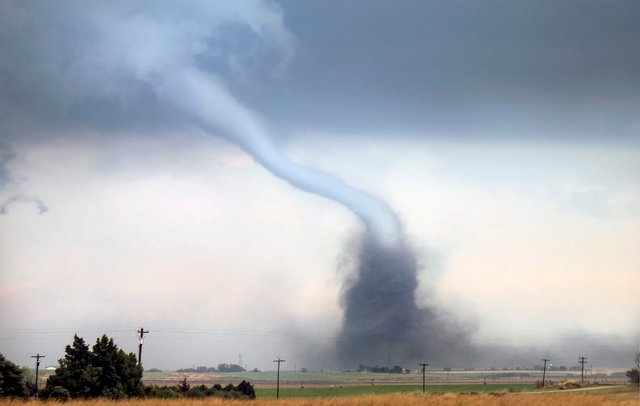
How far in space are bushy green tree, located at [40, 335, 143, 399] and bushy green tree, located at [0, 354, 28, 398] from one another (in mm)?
4773

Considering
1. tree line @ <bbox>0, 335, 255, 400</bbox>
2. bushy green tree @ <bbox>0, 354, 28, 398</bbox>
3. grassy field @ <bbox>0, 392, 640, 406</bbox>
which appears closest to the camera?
grassy field @ <bbox>0, 392, 640, 406</bbox>

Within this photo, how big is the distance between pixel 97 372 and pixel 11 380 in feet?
30.0

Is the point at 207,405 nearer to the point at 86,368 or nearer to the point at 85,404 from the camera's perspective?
the point at 85,404

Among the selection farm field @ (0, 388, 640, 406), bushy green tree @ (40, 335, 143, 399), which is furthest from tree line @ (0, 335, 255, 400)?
farm field @ (0, 388, 640, 406)

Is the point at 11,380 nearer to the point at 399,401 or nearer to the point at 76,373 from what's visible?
the point at 76,373

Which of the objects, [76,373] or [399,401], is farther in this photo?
[76,373]

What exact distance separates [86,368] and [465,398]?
115 feet

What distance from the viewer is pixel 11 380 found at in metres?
59.5

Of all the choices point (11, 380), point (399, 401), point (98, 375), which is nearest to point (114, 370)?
point (98, 375)

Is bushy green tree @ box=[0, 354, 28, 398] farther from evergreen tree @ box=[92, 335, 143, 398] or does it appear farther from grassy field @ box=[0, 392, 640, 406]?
grassy field @ box=[0, 392, 640, 406]

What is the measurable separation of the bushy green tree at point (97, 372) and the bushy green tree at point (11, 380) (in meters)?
4.77

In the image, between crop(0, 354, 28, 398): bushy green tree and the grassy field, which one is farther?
crop(0, 354, 28, 398): bushy green tree

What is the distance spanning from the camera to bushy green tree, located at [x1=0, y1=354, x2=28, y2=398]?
58562 mm

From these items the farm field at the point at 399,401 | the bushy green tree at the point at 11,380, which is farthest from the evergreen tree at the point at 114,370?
the farm field at the point at 399,401
